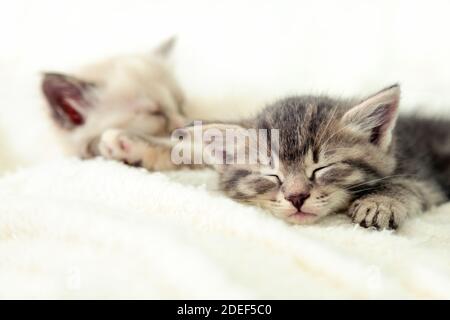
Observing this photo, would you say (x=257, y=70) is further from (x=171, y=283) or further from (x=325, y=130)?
(x=171, y=283)

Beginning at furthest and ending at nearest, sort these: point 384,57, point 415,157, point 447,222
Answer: point 384,57 → point 415,157 → point 447,222

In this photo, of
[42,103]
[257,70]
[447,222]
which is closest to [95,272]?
[447,222]

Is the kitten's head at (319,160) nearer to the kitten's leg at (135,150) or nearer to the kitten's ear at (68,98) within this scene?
the kitten's leg at (135,150)

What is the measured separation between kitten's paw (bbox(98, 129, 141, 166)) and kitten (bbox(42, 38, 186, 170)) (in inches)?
2.1

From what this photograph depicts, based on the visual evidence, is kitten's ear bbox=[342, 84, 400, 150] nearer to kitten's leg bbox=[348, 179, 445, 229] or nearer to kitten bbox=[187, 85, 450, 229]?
kitten bbox=[187, 85, 450, 229]

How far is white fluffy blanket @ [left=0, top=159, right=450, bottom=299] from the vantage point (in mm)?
756

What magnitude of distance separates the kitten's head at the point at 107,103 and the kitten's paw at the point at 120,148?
6.2 inches

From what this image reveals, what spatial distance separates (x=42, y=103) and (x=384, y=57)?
1111 millimetres

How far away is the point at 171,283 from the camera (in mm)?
748

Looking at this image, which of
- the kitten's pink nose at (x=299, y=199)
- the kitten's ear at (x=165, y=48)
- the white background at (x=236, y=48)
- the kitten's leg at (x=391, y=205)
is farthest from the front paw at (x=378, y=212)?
the kitten's ear at (x=165, y=48)

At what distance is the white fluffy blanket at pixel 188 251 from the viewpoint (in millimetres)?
756

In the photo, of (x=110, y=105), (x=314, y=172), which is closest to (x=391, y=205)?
(x=314, y=172)

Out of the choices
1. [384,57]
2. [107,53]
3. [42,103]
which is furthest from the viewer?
[107,53]

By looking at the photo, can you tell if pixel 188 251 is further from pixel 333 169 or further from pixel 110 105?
pixel 110 105
